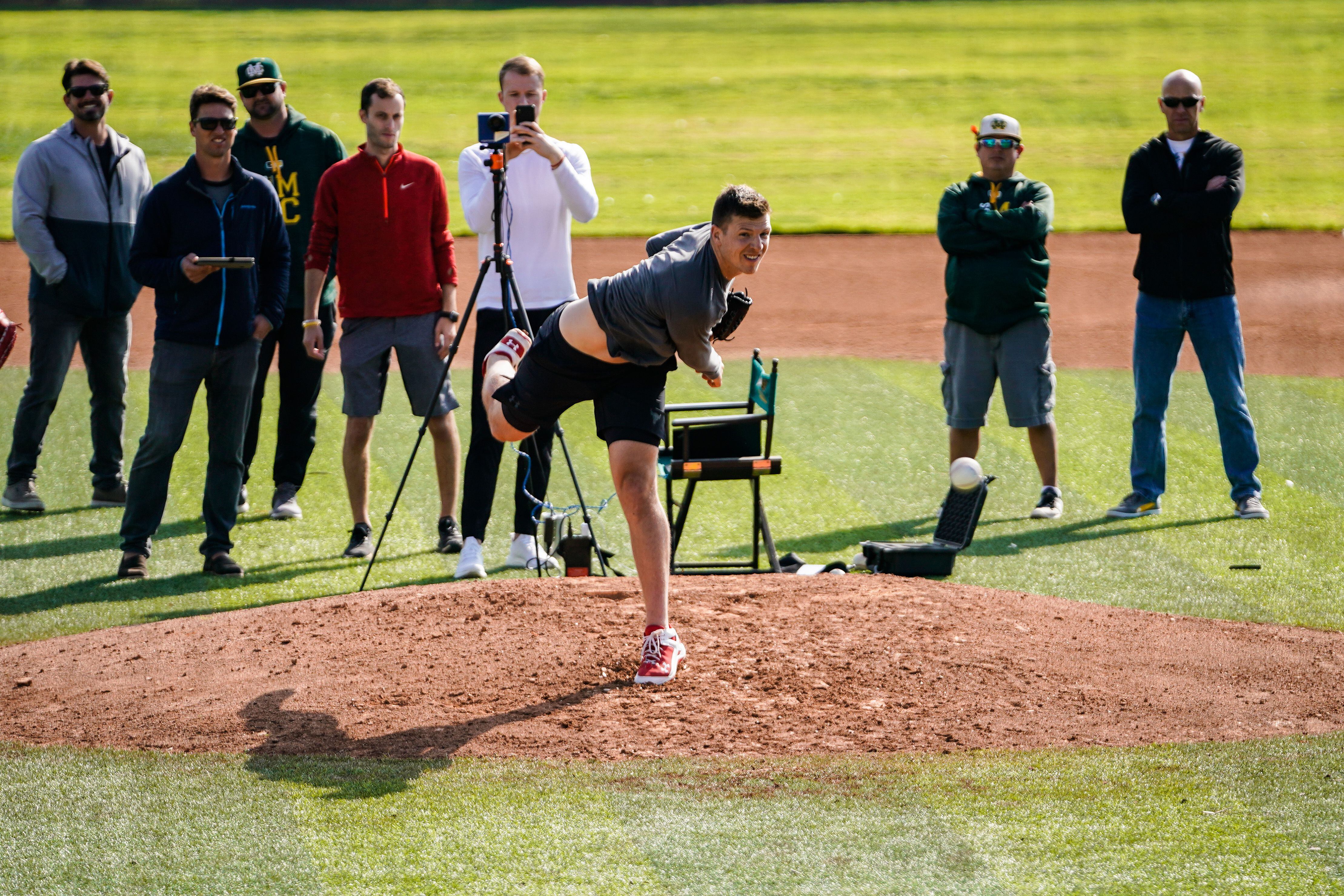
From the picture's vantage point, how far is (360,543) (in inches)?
321

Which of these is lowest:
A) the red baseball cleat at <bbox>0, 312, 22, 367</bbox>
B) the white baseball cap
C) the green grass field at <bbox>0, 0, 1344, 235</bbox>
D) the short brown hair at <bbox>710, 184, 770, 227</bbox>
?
A: the red baseball cleat at <bbox>0, 312, 22, 367</bbox>

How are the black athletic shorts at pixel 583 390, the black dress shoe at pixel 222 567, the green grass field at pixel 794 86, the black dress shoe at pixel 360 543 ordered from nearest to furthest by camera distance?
the black athletic shorts at pixel 583 390 < the black dress shoe at pixel 222 567 < the black dress shoe at pixel 360 543 < the green grass field at pixel 794 86

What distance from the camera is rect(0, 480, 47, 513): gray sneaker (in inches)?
354

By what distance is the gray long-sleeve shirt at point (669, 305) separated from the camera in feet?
17.2

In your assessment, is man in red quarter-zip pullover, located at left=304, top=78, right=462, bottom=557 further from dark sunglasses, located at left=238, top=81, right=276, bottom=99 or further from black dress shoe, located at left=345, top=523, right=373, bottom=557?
dark sunglasses, located at left=238, top=81, right=276, bottom=99

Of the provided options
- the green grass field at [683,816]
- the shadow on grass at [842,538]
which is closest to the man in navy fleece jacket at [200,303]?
the green grass field at [683,816]

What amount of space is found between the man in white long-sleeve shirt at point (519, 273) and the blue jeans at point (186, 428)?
1.25 meters

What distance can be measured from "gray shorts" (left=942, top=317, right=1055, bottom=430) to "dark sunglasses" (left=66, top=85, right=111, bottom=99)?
534cm

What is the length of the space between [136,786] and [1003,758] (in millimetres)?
2915

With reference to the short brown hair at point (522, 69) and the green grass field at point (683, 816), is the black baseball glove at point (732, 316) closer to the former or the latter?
the green grass field at point (683, 816)

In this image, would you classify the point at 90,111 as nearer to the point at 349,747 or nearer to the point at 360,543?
the point at 360,543

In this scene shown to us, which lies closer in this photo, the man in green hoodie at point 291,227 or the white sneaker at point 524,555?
the white sneaker at point 524,555

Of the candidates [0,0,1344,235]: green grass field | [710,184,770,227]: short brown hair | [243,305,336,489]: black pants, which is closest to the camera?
[710,184,770,227]: short brown hair

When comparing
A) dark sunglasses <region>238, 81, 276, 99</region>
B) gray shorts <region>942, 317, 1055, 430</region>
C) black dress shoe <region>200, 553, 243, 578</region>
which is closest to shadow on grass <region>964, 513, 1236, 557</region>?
gray shorts <region>942, 317, 1055, 430</region>
